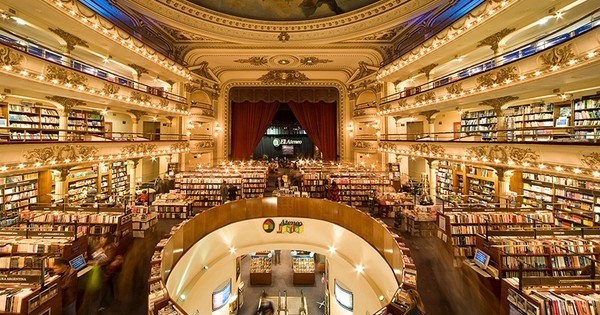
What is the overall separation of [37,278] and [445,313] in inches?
238

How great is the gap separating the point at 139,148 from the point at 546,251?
11.2m

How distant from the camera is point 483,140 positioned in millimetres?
6977

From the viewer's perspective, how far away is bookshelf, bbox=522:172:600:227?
5910 millimetres

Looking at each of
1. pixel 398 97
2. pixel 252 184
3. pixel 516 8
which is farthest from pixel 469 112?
pixel 252 184

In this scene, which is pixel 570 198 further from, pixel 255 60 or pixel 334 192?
pixel 255 60

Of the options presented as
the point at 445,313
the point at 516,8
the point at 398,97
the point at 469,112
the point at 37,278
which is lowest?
the point at 445,313

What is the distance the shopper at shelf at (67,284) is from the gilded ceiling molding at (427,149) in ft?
31.8

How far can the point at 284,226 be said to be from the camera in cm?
939

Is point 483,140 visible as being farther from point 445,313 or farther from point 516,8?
point 445,313

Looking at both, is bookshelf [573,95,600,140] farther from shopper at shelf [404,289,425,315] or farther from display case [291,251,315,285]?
display case [291,251,315,285]

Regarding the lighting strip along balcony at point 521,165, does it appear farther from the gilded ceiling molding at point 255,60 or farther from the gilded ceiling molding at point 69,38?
the gilded ceiling molding at point 69,38

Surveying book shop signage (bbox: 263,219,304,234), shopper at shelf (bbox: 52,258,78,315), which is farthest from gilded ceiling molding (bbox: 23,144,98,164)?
book shop signage (bbox: 263,219,304,234)

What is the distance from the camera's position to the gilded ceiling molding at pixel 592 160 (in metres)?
4.30

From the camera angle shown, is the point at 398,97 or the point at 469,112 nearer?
the point at 469,112
